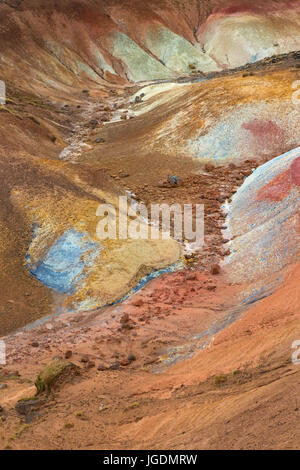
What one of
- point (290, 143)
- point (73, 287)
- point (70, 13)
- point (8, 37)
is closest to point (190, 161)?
point (290, 143)

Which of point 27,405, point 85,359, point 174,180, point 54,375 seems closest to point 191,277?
point 85,359

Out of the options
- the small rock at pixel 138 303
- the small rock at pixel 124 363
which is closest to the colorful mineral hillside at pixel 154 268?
the small rock at pixel 138 303

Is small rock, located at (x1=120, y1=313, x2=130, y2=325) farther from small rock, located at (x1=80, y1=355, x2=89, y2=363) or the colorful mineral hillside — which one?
small rock, located at (x1=80, y1=355, x2=89, y2=363)

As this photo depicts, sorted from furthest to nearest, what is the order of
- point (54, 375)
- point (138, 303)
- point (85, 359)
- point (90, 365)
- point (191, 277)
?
point (191, 277) → point (138, 303) → point (85, 359) → point (90, 365) → point (54, 375)

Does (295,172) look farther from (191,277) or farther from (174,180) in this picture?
(191,277)

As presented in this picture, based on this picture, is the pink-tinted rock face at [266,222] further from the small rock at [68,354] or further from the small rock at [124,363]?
the small rock at [68,354]

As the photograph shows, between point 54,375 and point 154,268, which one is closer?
point 54,375

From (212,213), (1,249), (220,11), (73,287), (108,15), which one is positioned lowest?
(73,287)

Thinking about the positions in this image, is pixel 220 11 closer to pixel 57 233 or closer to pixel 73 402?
pixel 57 233
